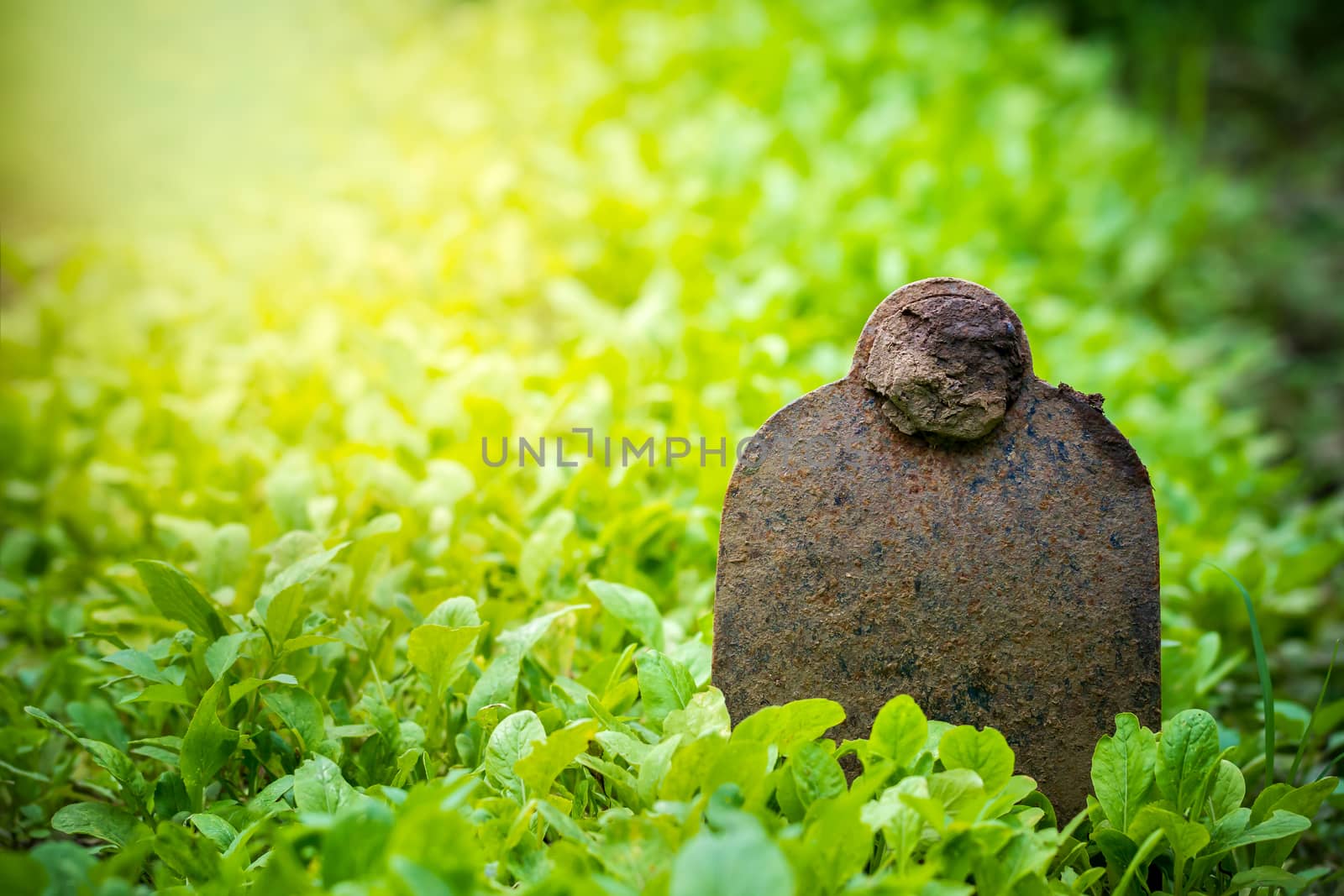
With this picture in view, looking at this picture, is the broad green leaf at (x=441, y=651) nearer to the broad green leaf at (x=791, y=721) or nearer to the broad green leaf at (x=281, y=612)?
the broad green leaf at (x=281, y=612)

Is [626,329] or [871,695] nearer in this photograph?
[871,695]

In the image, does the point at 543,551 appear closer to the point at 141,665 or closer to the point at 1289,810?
the point at 141,665

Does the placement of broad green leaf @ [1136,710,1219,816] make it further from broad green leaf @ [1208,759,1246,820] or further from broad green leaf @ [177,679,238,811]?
broad green leaf @ [177,679,238,811]

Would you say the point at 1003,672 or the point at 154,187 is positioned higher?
the point at 154,187

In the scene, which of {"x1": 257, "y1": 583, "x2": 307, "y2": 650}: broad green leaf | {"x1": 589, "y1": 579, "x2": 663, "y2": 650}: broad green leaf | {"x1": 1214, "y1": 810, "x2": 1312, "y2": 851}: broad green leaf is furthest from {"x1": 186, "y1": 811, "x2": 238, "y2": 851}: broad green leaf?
{"x1": 1214, "y1": 810, "x2": 1312, "y2": 851}: broad green leaf

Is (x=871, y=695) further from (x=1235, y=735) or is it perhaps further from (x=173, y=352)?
(x=173, y=352)

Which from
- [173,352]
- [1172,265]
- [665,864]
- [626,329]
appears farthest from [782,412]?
[1172,265]
